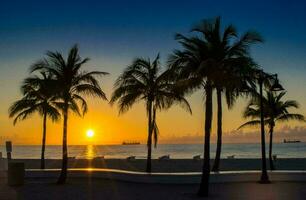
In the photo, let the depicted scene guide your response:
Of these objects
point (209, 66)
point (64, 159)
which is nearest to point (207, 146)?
point (209, 66)

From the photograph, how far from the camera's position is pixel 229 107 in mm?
22125

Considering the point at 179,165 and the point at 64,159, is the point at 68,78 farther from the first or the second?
the point at 179,165

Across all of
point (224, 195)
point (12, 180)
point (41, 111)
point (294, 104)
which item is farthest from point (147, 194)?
point (294, 104)

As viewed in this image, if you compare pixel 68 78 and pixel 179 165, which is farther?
pixel 179 165

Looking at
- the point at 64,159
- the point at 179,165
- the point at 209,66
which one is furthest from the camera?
the point at 179,165

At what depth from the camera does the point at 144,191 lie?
17141mm

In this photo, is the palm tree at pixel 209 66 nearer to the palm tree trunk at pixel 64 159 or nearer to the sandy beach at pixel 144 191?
the sandy beach at pixel 144 191

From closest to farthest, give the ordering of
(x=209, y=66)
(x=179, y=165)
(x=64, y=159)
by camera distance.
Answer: (x=209, y=66) < (x=64, y=159) < (x=179, y=165)

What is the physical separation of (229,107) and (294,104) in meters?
11.8

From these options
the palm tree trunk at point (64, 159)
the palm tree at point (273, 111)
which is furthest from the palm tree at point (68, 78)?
the palm tree at point (273, 111)

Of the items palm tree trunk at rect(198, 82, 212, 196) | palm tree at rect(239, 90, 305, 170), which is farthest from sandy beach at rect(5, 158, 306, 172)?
palm tree trunk at rect(198, 82, 212, 196)

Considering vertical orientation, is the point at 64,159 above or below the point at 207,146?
below

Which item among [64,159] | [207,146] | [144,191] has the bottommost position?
[144,191]

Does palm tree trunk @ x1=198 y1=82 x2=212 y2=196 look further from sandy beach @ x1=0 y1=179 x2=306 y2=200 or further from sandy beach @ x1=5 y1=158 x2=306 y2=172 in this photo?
sandy beach @ x1=5 y1=158 x2=306 y2=172
